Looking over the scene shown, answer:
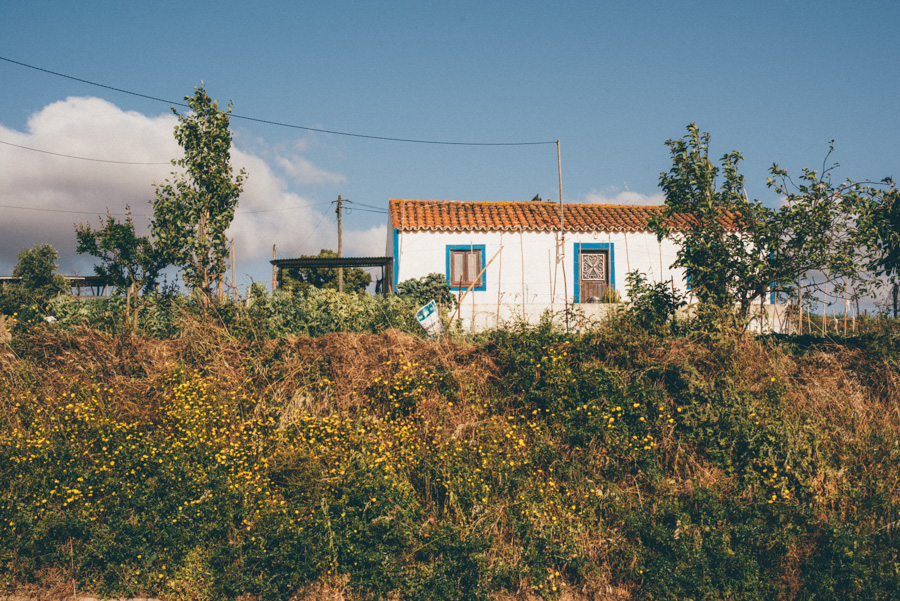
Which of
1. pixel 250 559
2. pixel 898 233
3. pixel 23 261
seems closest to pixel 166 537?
pixel 250 559

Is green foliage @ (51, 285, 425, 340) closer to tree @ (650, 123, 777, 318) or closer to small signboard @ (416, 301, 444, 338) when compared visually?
small signboard @ (416, 301, 444, 338)

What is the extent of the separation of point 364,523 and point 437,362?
8.63 ft

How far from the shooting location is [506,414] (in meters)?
6.51

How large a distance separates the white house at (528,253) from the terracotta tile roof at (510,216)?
33mm

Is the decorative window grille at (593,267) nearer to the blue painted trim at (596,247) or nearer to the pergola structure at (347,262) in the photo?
the blue painted trim at (596,247)

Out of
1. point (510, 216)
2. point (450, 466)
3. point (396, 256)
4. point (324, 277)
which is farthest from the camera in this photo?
point (324, 277)

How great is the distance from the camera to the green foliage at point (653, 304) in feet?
25.7

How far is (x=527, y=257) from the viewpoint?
15695mm

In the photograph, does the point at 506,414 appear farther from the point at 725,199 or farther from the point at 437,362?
the point at 725,199

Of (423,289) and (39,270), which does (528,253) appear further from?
(39,270)

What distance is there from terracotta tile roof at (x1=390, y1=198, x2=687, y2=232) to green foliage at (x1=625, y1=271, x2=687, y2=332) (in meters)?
7.82

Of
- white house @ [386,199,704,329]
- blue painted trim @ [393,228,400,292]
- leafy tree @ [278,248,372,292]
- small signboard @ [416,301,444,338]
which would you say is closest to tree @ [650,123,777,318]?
small signboard @ [416,301,444,338]

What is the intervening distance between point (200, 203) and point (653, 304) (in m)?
8.15

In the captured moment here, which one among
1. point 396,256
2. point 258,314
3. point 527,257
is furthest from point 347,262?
point 258,314
